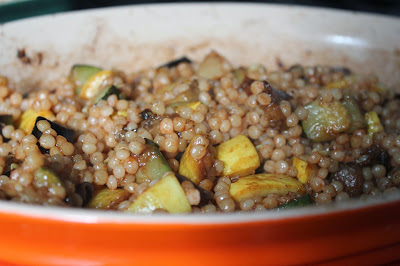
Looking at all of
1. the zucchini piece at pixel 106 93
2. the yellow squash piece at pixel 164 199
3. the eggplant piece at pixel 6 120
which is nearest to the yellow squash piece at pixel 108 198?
the yellow squash piece at pixel 164 199

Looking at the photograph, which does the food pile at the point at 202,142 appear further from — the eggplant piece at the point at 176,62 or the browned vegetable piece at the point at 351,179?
the eggplant piece at the point at 176,62

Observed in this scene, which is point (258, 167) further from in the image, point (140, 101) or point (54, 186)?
point (54, 186)

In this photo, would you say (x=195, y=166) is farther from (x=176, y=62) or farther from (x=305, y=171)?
(x=176, y=62)

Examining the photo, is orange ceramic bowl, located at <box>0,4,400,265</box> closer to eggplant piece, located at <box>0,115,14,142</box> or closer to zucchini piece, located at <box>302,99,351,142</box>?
eggplant piece, located at <box>0,115,14,142</box>

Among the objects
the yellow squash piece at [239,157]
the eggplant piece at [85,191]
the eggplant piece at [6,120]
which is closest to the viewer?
the eggplant piece at [85,191]

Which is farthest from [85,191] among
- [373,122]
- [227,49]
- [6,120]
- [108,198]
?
[227,49]
